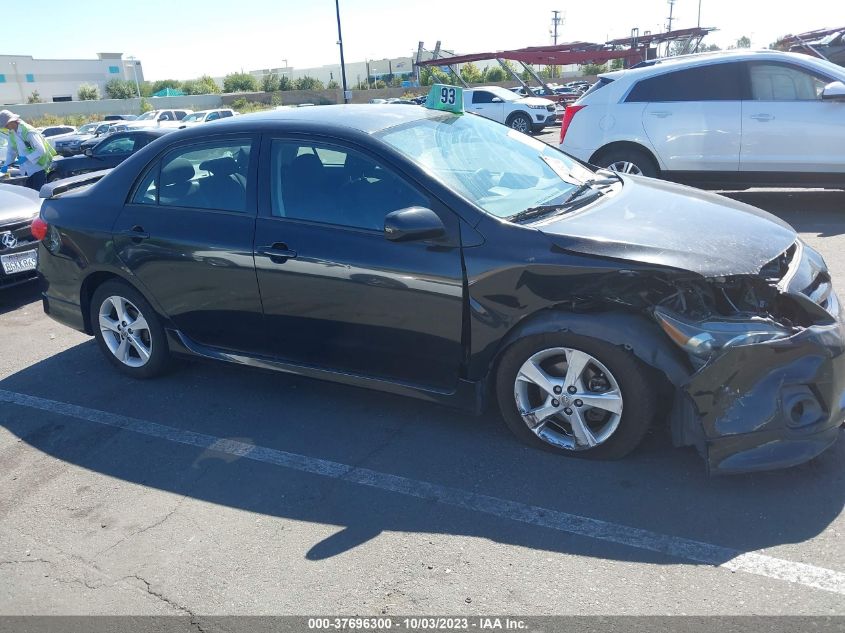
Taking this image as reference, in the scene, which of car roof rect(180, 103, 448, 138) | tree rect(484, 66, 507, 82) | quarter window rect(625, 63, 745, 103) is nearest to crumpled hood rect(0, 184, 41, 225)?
car roof rect(180, 103, 448, 138)

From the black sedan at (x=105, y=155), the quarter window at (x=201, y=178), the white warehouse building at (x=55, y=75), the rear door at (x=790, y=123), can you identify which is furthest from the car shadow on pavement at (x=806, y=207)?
the white warehouse building at (x=55, y=75)

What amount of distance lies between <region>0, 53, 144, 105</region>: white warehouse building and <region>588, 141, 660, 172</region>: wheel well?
84472 millimetres

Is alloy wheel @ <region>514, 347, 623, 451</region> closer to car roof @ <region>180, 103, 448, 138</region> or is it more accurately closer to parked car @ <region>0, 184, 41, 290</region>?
car roof @ <region>180, 103, 448, 138</region>

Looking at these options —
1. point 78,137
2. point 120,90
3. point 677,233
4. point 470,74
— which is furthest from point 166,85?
point 677,233

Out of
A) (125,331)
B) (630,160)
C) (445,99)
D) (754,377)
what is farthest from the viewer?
(630,160)

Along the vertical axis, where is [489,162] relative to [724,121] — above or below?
above

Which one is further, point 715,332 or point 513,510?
point 513,510

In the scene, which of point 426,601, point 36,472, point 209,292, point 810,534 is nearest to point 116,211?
point 209,292

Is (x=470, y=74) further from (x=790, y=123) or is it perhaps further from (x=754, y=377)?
(x=754, y=377)

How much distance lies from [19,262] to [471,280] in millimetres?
5329

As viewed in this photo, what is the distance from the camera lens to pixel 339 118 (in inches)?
173

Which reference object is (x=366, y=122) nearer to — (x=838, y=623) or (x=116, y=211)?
(x=116, y=211)

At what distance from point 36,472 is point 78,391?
110cm

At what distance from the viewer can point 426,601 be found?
2.84m
